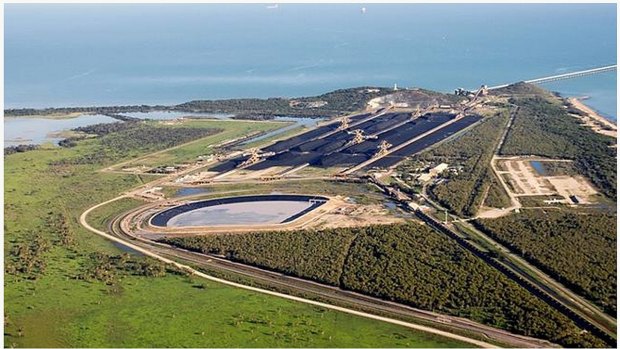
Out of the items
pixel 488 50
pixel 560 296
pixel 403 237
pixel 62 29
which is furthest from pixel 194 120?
pixel 62 29

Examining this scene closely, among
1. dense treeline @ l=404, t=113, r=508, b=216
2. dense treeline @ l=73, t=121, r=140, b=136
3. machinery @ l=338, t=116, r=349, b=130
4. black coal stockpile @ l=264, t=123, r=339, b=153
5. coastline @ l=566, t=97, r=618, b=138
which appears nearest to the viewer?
→ dense treeline @ l=404, t=113, r=508, b=216

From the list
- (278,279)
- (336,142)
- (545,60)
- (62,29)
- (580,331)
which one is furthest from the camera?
(62,29)

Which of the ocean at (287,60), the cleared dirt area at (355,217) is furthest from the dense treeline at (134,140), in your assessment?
the cleared dirt area at (355,217)

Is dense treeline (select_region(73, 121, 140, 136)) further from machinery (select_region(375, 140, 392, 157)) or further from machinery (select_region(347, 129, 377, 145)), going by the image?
machinery (select_region(375, 140, 392, 157))

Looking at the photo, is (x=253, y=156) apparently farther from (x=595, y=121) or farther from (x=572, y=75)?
(x=572, y=75)

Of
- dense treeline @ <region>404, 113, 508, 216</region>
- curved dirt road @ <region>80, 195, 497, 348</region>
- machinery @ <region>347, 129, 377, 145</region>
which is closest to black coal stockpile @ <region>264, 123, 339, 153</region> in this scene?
machinery @ <region>347, 129, 377, 145</region>

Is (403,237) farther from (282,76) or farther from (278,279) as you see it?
(282,76)

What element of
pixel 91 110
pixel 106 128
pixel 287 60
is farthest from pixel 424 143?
pixel 287 60
